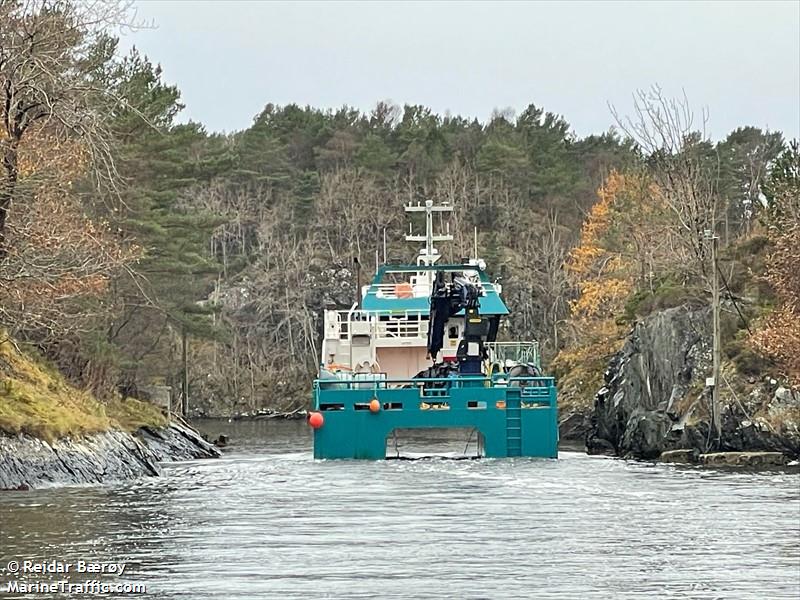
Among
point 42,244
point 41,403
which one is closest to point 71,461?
point 41,403

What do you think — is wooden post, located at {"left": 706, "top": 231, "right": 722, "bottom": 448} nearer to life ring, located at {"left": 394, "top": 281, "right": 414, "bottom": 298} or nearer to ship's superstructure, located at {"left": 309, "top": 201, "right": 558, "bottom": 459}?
ship's superstructure, located at {"left": 309, "top": 201, "right": 558, "bottom": 459}

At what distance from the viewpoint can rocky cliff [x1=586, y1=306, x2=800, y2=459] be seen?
3884cm

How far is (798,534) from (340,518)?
705 cm

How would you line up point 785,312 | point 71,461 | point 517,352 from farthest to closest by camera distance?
point 517,352, point 785,312, point 71,461

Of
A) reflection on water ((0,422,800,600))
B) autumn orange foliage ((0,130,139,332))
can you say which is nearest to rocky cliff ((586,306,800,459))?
reflection on water ((0,422,800,600))

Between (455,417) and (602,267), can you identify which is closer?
(455,417)

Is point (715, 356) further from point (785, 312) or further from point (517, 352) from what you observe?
point (517, 352)

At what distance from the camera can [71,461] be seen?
29.0m

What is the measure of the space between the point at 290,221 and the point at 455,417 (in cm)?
6583

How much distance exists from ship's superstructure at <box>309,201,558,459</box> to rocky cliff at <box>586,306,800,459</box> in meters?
3.67

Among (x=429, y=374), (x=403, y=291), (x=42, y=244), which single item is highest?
(x=403, y=291)

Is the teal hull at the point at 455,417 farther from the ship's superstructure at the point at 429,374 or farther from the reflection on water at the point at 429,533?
the reflection on water at the point at 429,533

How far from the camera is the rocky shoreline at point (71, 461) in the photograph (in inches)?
1068

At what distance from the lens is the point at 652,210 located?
6838cm
